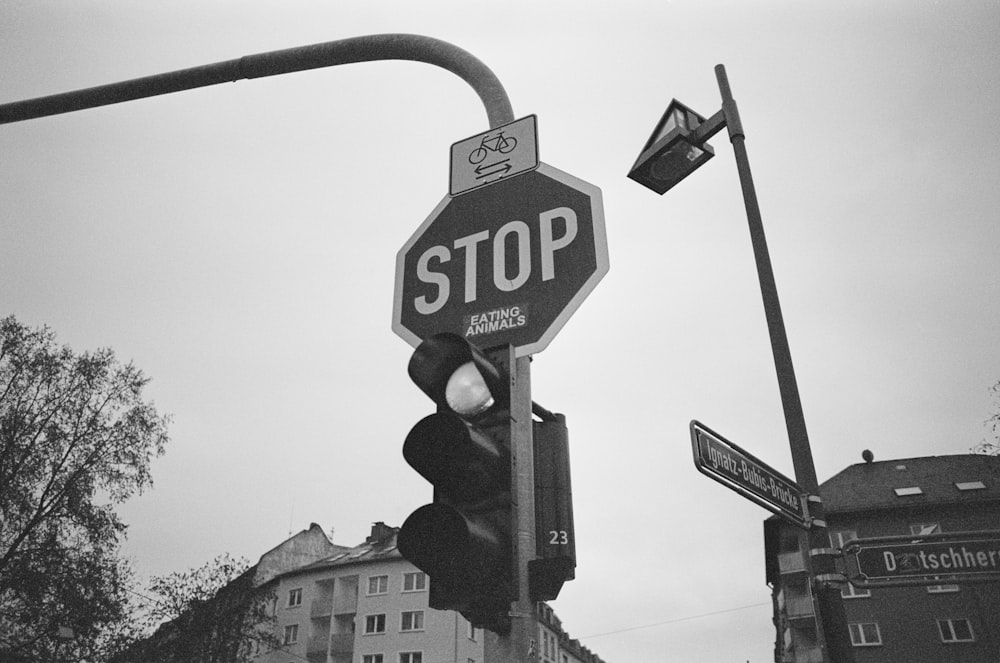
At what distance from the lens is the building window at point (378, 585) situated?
51.3 meters

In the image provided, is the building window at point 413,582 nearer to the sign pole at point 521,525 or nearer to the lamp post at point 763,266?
the lamp post at point 763,266

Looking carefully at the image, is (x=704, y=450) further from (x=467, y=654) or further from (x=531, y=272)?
(x=467, y=654)

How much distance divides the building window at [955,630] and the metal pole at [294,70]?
45290mm

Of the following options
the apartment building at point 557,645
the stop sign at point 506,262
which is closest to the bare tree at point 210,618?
the apartment building at point 557,645

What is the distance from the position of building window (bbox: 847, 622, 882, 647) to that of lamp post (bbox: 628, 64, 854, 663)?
41261 mm

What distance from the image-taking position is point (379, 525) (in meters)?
60.1

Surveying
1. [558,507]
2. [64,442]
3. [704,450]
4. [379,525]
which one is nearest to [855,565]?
[704,450]

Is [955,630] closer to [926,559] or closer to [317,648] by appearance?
[317,648]

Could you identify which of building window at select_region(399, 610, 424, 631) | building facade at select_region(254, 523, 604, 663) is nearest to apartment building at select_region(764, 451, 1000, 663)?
building facade at select_region(254, 523, 604, 663)

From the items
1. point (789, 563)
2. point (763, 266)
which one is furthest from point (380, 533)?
point (763, 266)

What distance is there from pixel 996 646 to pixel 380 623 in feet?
113

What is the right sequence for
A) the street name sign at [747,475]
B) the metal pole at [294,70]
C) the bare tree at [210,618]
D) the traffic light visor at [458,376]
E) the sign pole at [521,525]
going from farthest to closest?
the bare tree at [210,618]
the street name sign at [747,475]
the metal pole at [294,70]
the traffic light visor at [458,376]
the sign pole at [521,525]

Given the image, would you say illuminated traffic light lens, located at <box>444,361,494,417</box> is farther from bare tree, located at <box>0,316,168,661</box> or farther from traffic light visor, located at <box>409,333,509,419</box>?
bare tree, located at <box>0,316,168,661</box>

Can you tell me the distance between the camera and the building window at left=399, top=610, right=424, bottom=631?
48.8 meters
